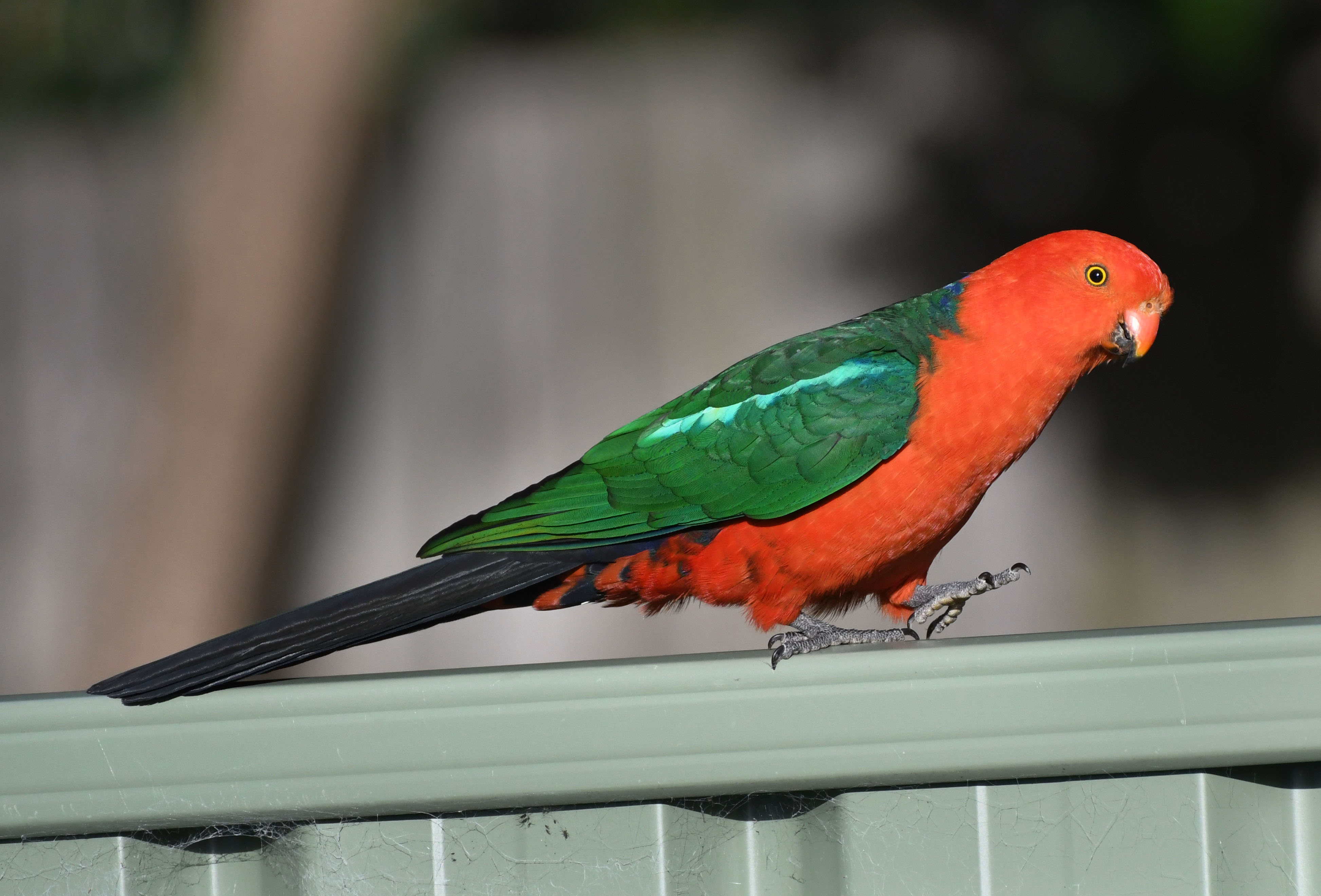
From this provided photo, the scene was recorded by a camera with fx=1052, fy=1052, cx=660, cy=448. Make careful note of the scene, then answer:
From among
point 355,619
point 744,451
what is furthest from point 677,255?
point 355,619

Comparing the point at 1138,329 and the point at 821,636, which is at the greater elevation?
the point at 1138,329

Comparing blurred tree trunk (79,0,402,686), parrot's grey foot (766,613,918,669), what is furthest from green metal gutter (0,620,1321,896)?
blurred tree trunk (79,0,402,686)

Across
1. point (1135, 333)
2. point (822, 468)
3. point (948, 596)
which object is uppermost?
point (1135, 333)

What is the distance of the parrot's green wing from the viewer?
1.78 metres

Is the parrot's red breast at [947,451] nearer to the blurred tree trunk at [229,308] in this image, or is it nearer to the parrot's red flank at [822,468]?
the parrot's red flank at [822,468]

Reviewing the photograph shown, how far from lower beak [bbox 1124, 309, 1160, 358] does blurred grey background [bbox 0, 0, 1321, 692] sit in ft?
5.81

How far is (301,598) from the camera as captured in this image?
11.1ft

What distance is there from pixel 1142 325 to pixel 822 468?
619 millimetres

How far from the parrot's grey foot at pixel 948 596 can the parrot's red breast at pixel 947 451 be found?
0.54 ft

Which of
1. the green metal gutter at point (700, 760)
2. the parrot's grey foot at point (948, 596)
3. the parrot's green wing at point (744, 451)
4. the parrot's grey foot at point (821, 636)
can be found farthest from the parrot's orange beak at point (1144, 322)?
the green metal gutter at point (700, 760)

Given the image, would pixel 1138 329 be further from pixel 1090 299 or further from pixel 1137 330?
pixel 1090 299

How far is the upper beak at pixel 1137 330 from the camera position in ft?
5.99

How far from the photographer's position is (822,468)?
178 centimetres

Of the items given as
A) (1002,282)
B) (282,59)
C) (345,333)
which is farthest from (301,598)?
(1002,282)
